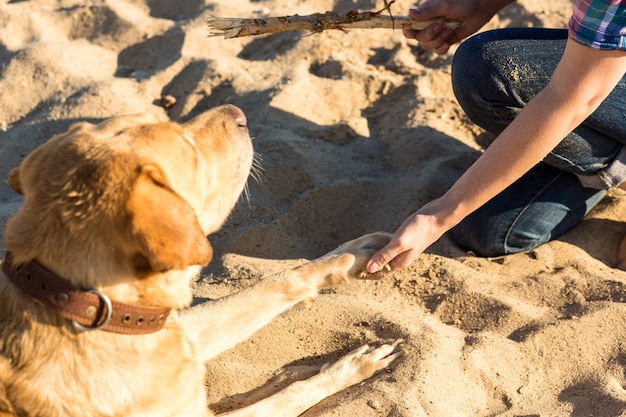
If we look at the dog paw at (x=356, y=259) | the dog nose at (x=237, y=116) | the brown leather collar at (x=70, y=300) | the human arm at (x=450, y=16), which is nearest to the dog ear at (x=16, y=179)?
the brown leather collar at (x=70, y=300)

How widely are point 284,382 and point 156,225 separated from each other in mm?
1508

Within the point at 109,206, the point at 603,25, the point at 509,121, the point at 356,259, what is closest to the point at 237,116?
the point at 356,259

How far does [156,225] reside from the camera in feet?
7.65

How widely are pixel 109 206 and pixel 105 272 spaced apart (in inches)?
8.6

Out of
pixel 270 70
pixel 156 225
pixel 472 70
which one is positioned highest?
pixel 156 225

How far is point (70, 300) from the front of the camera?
2.46 meters

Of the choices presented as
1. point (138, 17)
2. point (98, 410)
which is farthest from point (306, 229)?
point (138, 17)

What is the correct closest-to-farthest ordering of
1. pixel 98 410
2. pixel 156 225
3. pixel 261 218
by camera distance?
pixel 156 225, pixel 98 410, pixel 261 218

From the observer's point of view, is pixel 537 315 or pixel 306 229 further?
pixel 306 229

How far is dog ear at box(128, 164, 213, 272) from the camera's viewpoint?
7.55 ft

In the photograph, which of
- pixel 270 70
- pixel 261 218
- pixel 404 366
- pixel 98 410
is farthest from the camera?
pixel 270 70

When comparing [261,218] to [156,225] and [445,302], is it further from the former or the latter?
[156,225]

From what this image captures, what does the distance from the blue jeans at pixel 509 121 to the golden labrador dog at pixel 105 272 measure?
187cm

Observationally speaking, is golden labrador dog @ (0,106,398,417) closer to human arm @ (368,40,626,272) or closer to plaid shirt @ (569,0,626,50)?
human arm @ (368,40,626,272)
